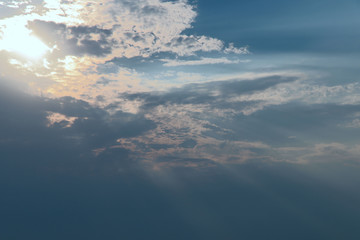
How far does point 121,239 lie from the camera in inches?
7579

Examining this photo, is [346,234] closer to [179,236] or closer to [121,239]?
[179,236]

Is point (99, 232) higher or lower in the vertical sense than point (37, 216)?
lower

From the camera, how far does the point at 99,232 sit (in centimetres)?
19500

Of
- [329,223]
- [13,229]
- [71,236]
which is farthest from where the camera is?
[329,223]

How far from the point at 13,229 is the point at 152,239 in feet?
308

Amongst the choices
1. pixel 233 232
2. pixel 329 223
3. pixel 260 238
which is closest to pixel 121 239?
pixel 233 232

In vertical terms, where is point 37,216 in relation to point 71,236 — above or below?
above

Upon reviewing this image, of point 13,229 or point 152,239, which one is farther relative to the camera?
point 152,239

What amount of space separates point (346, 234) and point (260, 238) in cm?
5849

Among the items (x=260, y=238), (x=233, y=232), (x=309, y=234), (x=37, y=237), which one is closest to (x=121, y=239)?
(x=37, y=237)

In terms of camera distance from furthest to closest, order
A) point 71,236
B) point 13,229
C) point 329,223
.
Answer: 1. point 329,223
2. point 71,236
3. point 13,229

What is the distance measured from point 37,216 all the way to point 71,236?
32.4 m

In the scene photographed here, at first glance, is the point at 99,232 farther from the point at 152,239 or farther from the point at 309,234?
the point at 309,234

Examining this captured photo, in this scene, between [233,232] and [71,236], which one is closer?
[71,236]
